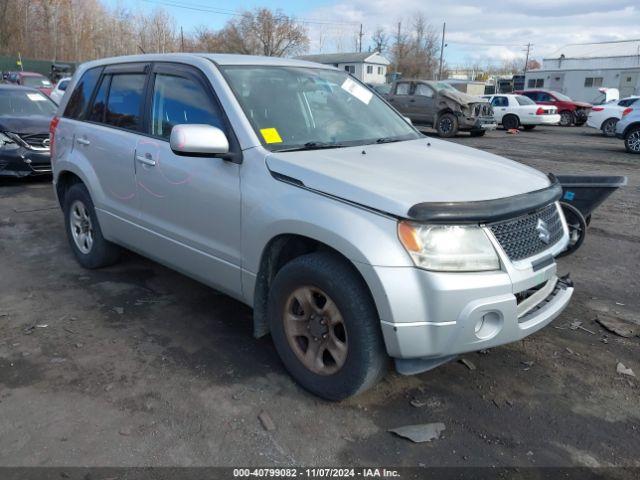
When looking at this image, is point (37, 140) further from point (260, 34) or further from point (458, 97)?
point (260, 34)

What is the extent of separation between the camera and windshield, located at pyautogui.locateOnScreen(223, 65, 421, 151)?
3426 mm

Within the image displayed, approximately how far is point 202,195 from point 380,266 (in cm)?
145

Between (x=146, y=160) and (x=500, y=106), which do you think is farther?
(x=500, y=106)

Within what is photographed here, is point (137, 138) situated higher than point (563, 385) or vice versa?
point (137, 138)

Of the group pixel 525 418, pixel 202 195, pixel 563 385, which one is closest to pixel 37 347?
pixel 202 195

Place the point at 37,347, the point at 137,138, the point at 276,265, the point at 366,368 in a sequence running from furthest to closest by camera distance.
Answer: the point at 137,138 < the point at 37,347 < the point at 276,265 < the point at 366,368

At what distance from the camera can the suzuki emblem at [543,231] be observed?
299cm

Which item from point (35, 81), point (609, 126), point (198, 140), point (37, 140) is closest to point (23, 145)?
point (37, 140)

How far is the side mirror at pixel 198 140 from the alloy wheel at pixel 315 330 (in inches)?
37.8

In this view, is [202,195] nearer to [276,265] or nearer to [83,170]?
[276,265]

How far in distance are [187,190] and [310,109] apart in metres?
1.00

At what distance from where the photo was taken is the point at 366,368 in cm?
277

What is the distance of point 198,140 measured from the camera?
3102 mm

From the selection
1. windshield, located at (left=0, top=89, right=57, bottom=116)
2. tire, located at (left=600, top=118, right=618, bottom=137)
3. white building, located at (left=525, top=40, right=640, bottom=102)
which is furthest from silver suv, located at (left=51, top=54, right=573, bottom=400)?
white building, located at (left=525, top=40, right=640, bottom=102)
